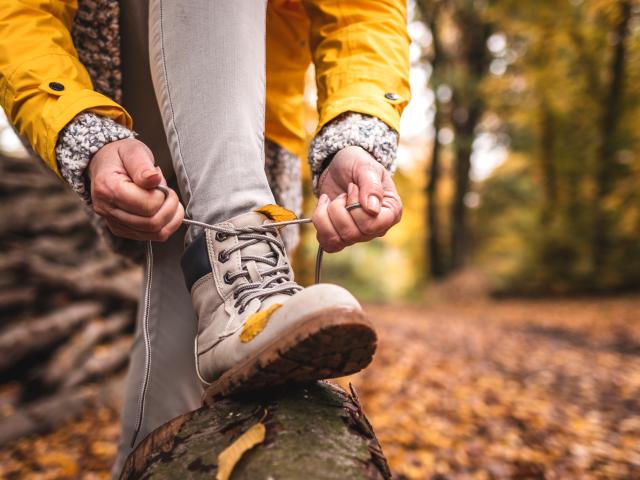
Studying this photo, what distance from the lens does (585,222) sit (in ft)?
29.8

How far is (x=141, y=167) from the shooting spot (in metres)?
0.81

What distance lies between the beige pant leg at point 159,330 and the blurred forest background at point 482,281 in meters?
0.77

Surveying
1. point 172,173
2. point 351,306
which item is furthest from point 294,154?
point 351,306

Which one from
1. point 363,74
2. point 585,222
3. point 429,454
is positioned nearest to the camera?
point 363,74

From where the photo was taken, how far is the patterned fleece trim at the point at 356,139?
1.03 metres

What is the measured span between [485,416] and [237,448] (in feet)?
7.36

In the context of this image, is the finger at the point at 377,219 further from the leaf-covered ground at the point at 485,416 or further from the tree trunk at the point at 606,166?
the tree trunk at the point at 606,166

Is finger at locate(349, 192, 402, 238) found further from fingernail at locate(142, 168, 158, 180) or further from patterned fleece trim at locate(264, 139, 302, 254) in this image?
patterned fleece trim at locate(264, 139, 302, 254)

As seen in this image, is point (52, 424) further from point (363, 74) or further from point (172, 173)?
point (363, 74)

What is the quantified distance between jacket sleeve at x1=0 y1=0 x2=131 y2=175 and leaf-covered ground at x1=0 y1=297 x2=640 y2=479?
172cm

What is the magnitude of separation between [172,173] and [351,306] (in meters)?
0.80

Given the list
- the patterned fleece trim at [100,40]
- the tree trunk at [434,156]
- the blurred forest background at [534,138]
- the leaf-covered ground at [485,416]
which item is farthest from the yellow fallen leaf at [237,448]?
the tree trunk at [434,156]

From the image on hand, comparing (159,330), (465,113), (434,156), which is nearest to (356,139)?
(159,330)

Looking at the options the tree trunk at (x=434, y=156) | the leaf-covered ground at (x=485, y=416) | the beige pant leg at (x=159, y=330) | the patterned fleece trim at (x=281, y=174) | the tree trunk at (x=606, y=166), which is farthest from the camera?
the tree trunk at (x=434, y=156)
